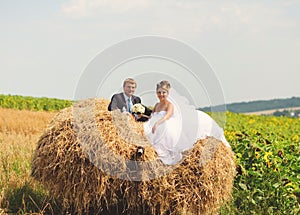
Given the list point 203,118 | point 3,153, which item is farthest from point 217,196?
point 3,153

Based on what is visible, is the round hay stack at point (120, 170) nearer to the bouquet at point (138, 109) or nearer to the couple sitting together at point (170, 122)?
the couple sitting together at point (170, 122)

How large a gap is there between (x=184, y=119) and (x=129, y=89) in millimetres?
874

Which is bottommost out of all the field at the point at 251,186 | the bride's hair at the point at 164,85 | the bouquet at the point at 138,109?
the field at the point at 251,186

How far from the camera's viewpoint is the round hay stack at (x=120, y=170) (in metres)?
5.62

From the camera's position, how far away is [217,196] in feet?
19.5

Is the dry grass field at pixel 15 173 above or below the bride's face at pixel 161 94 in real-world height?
below

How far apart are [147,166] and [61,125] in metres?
1.22

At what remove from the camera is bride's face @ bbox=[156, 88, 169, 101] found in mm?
5980

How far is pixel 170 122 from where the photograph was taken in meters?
5.90

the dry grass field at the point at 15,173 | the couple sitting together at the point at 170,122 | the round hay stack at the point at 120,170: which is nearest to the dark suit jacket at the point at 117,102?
the couple sitting together at the point at 170,122

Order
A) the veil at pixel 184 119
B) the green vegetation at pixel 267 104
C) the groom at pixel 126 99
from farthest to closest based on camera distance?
1. the green vegetation at pixel 267 104
2. the groom at pixel 126 99
3. the veil at pixel 184 119

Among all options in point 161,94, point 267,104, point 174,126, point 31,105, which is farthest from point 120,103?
point 267,104

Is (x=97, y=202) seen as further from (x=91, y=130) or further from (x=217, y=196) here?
(x=217, y=196)

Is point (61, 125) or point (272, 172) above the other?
point (61, 125)
